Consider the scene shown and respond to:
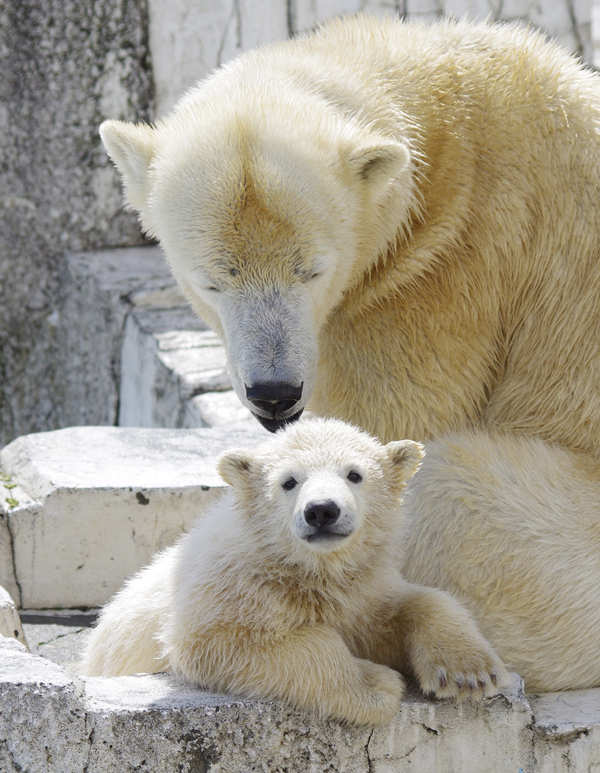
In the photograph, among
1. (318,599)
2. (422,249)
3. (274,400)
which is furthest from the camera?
(422,249)

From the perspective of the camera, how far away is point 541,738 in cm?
236

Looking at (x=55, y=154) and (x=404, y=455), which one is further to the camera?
(x=55, y=154)

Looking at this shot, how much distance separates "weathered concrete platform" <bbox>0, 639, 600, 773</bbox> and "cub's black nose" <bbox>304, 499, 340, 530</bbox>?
1.54 ft

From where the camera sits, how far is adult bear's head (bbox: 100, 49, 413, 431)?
2.62m

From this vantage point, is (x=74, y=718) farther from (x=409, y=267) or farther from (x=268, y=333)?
(x=409, y=267)

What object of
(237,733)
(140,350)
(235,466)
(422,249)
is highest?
(422,249)

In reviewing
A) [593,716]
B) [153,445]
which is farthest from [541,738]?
[153,445]

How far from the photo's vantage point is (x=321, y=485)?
2.17 m

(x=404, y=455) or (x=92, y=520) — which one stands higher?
(x=404, y=455)

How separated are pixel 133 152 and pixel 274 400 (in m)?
0.96

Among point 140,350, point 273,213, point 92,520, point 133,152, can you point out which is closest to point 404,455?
point 273,213

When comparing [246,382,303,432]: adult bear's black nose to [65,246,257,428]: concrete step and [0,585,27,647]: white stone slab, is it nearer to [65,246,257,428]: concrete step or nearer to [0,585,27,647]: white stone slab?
[0,585,27,647]: white stone slab

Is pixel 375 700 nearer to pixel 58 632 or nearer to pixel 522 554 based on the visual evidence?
pixel 522 554

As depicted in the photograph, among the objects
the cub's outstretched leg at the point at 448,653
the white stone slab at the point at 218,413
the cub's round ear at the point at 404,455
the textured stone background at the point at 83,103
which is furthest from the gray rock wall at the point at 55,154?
the cub's outstretched leg at the point at 448,653
